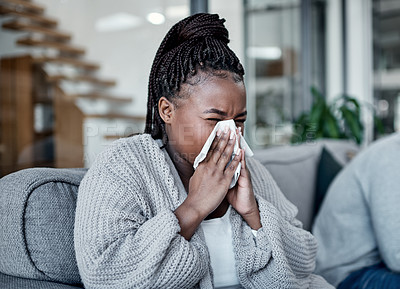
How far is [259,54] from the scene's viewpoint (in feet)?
11.7

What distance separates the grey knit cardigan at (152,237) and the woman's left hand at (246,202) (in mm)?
22

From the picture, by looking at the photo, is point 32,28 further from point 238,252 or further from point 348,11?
point 348,11

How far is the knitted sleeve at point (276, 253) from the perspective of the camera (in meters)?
1.02

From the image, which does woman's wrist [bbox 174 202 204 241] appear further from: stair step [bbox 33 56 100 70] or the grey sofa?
stair step [bbox 33 56 100 70]

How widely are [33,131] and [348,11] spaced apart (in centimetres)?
416

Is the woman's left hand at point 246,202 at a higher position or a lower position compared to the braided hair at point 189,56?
lower

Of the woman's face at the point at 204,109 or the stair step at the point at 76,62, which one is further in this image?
the stair step at the point at 76,62

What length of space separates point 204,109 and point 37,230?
432 mm

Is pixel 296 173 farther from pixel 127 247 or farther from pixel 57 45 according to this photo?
pixel 57 45

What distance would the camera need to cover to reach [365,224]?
1.67m

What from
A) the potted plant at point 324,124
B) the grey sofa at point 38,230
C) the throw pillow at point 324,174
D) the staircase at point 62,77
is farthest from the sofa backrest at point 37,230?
the potted plant at point 324,124

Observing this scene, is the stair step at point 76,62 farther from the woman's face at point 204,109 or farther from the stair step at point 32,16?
the woman's face at point 204,109

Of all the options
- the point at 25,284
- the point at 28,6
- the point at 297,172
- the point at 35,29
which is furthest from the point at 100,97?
the point at 25,284

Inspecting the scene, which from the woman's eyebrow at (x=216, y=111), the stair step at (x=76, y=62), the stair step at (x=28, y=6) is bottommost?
the woman's eyebrow at (x=216, y=111)
